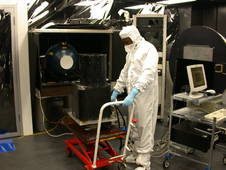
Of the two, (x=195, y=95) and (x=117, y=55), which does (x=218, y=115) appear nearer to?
(x=195, y=95)

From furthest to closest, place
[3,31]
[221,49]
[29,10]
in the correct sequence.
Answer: [29,10] → [3,31] → [221,49]

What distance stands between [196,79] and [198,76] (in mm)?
56

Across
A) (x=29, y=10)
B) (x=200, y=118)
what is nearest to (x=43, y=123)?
(x=29, y=10)

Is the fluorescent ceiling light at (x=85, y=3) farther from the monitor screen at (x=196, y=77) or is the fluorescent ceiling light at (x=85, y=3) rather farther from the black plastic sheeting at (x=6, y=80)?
the monitor screen at (x=196, y=77)

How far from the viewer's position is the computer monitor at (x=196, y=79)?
2.77 metres

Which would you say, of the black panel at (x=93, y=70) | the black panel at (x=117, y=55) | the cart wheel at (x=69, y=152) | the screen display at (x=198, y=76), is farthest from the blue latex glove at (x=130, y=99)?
the black panel at (x=117, y=55)

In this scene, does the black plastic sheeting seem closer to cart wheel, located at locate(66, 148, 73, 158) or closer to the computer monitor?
cart wheel, located at locate(66, 148, 73, 158)

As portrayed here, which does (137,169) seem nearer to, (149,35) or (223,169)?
(223,169)

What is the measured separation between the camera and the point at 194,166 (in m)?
3.00

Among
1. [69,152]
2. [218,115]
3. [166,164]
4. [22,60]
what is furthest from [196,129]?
[22,60]

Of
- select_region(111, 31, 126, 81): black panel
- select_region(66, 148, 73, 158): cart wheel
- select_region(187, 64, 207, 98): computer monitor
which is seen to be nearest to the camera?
select_region(187, 64, 207, 98): computer monitor

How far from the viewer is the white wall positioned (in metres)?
3.59

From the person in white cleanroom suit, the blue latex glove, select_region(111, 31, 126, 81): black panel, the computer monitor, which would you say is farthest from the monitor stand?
select_region(111, 31, 126, 81): black panel

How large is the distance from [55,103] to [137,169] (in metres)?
2.04
